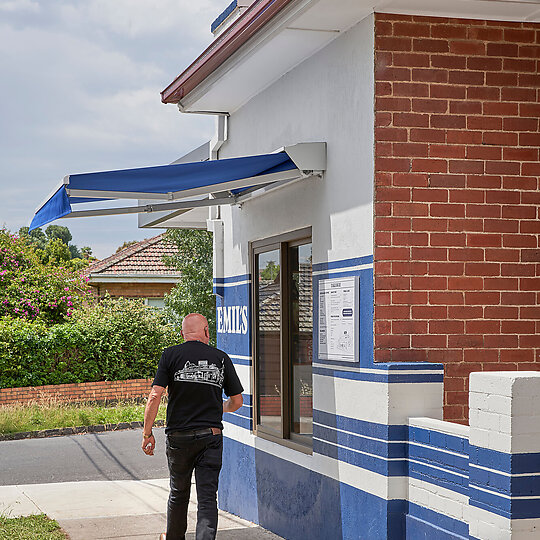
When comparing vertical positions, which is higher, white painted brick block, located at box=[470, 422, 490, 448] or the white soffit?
the white soffit

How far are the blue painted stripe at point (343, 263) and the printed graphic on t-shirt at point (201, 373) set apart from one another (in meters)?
1.12

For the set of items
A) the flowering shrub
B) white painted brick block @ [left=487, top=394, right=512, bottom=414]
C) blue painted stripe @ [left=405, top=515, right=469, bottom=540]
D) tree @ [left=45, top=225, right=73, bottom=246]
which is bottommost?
blue painted stripe @ [left=405, top=515, right=469, bottom=540]

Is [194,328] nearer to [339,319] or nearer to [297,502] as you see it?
[339,319]

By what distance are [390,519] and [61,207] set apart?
10.8ft

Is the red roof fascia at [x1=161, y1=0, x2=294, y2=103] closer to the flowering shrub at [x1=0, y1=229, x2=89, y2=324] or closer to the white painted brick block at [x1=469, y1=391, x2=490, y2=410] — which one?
the white painted brick block at [x1=469, y1=391, x2=490, y2=410]

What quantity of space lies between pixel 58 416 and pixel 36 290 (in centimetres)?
634

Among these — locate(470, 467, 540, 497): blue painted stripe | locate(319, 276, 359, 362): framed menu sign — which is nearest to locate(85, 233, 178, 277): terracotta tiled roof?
locate(319, 276, 359, 362): framed menu sign

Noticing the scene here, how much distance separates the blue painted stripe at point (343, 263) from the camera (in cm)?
648

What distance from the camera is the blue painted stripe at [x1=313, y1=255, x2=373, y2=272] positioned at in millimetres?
6479

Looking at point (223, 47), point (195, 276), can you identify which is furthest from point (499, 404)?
point (195, 276)

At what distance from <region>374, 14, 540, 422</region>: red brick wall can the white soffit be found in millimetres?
132

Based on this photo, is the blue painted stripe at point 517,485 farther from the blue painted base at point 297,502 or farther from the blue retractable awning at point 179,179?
the blue retractable awning at point 179,179

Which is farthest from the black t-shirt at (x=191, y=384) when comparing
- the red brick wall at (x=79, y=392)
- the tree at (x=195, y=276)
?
the tree at (x=195, y=276)

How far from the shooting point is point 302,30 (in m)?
7.02
